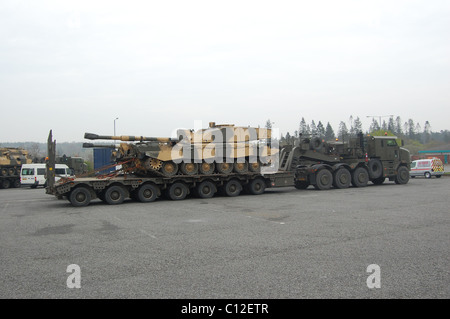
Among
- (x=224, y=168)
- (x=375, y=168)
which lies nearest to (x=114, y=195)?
(x=224, y=168)

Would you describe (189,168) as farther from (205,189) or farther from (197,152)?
(205,189)

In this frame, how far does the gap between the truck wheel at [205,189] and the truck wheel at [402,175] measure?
491 inches

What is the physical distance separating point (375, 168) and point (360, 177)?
1.58 metres

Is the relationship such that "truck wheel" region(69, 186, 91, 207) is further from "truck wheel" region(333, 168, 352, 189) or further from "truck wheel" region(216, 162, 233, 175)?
"truck wheel" region(333, 168, 352, 189)

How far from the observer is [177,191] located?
59.7 ft

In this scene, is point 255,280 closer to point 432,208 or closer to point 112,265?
point 112,265

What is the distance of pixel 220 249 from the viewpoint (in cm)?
765

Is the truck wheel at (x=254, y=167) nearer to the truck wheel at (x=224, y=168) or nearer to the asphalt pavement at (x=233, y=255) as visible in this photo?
the truck wheel at (x=224, y=168)

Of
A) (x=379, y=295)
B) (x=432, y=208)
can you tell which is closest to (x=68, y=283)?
(x=379, y=295)

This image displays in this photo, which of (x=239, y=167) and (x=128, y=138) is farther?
(x=239, y=167)

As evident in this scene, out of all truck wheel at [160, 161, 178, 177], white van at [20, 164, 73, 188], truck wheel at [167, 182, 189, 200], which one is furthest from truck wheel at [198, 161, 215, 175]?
white van at [20, 164, 73, 188]

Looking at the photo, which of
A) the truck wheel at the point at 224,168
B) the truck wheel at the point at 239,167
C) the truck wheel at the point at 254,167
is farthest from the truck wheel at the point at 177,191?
the truck wheel at the point at 254,167

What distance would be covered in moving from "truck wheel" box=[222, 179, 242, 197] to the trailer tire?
8.89 m
